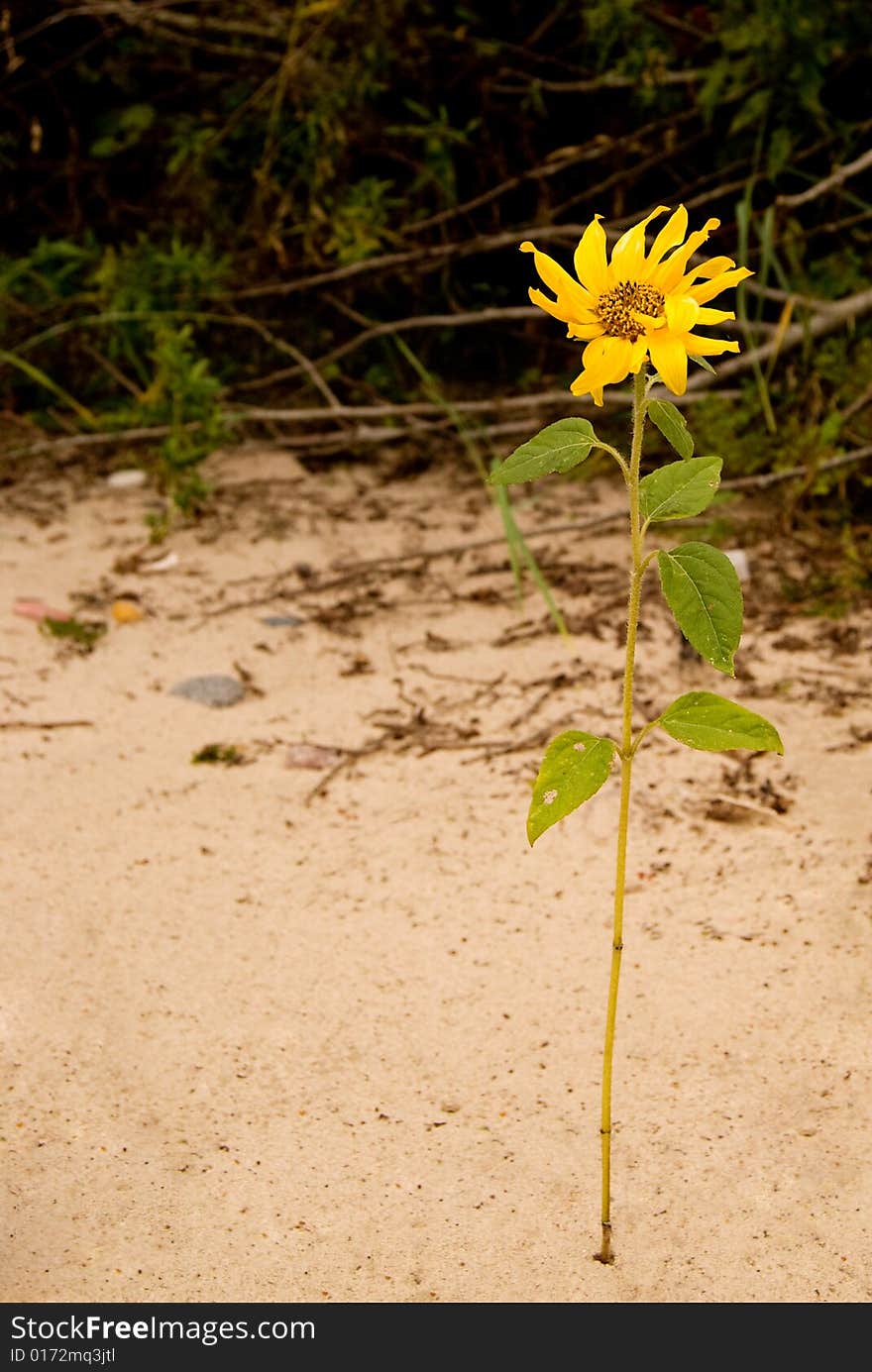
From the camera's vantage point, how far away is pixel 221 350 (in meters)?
4.35

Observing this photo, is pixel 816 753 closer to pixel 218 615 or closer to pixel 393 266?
pixel 218 615

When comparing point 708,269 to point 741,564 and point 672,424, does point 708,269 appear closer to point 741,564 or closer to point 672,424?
point 672,424

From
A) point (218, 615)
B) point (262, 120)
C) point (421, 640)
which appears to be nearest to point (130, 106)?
point (262, 120)

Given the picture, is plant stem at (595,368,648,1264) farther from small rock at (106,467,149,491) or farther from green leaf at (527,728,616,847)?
small rock at (106,467,149,491)

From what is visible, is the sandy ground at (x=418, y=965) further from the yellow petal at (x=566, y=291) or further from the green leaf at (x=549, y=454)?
the yellow petal at (x=566, y=291)

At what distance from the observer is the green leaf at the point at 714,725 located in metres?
1.37

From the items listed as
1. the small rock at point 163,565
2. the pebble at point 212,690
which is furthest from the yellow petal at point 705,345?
the small rock at point 163,565

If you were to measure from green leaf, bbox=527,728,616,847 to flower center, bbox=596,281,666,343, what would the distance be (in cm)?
40

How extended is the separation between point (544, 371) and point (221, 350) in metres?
1.00

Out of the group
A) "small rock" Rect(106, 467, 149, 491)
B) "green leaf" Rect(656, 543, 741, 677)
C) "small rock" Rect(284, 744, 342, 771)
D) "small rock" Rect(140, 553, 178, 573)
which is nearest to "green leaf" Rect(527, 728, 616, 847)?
"green leaf" Rect(656, 543, 741, 677)

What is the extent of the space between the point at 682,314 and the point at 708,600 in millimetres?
266

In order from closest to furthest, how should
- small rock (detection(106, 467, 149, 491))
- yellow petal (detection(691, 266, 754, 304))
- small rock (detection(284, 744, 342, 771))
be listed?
yellow petal (detection(691, 266, 754, 304)) → small rock (detection(284, 744, 342, 771)) → small rock (detection(106, 467, 149, 491))

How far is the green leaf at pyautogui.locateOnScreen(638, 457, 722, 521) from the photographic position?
55.0 inches

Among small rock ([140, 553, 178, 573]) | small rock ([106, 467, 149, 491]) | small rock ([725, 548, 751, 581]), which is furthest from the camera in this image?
small rock ([106, 467, 149, 491])
